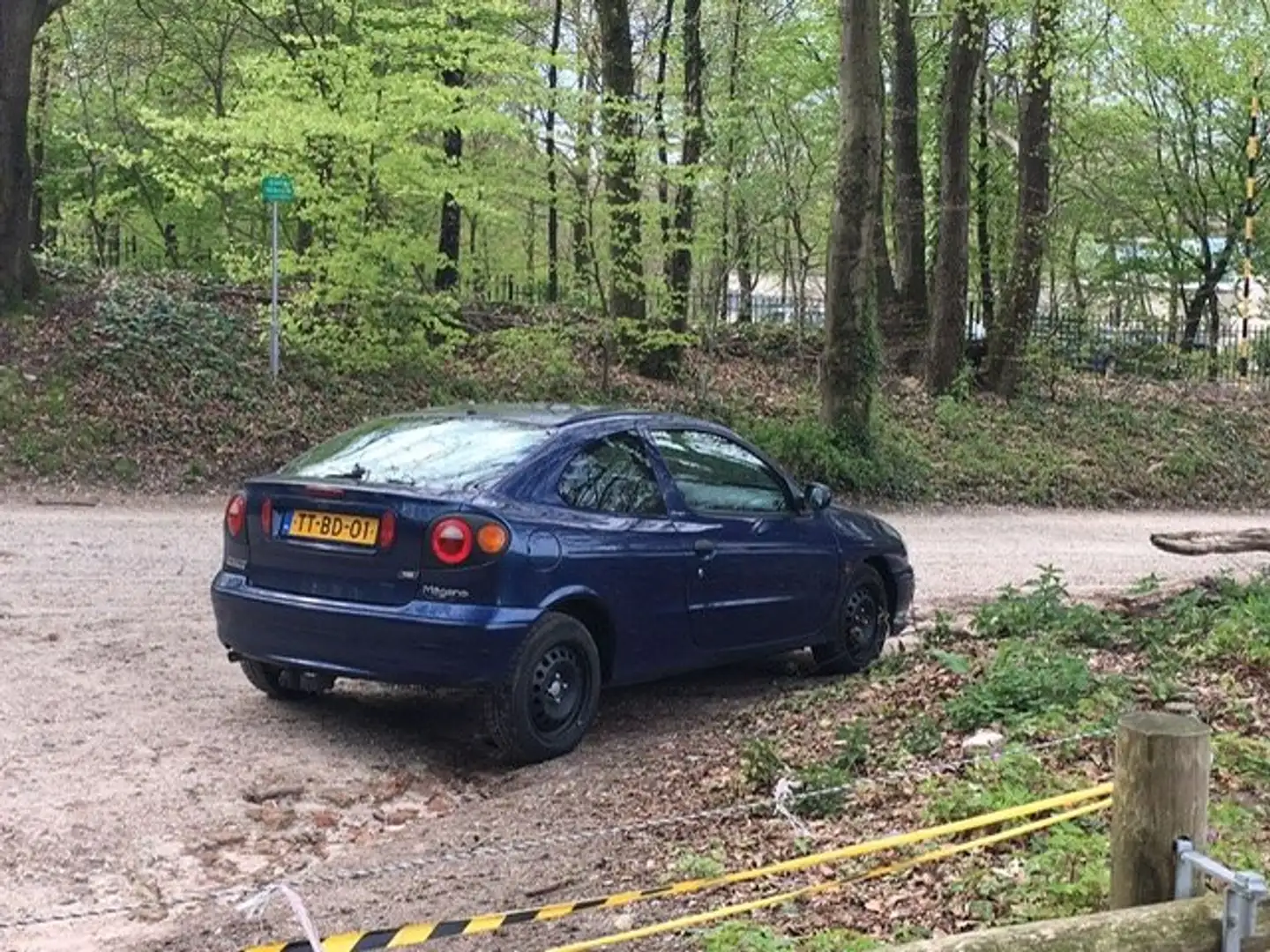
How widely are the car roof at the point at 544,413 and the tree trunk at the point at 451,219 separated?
8.77 meters

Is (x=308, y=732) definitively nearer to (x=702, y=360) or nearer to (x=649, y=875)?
(x=649, y=875)

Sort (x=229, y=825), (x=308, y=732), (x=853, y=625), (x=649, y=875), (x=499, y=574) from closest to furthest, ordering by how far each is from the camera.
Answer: (x=649, y=875) < (x=229, y=825) < (x=499, y=574) < (x=308, y=732) < (x=853, y=625)

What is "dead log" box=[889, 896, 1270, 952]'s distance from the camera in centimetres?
269

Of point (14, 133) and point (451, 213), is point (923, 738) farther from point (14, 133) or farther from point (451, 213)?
point (14, 133)

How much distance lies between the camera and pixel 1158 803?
10.0ft

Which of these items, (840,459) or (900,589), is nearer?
(900,589)

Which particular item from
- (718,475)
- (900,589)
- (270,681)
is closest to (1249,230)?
(900,589)

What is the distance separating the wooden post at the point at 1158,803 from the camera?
3047mm

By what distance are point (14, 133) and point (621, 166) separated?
25.2 feet

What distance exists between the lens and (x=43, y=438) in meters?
14.5

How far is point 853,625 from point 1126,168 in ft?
82.0

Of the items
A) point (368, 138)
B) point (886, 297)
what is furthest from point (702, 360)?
point (368, 138)

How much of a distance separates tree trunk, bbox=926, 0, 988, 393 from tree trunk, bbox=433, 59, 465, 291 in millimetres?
7594

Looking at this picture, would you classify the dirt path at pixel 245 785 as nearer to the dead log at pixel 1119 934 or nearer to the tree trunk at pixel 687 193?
the dead log at pixel 1119 934
